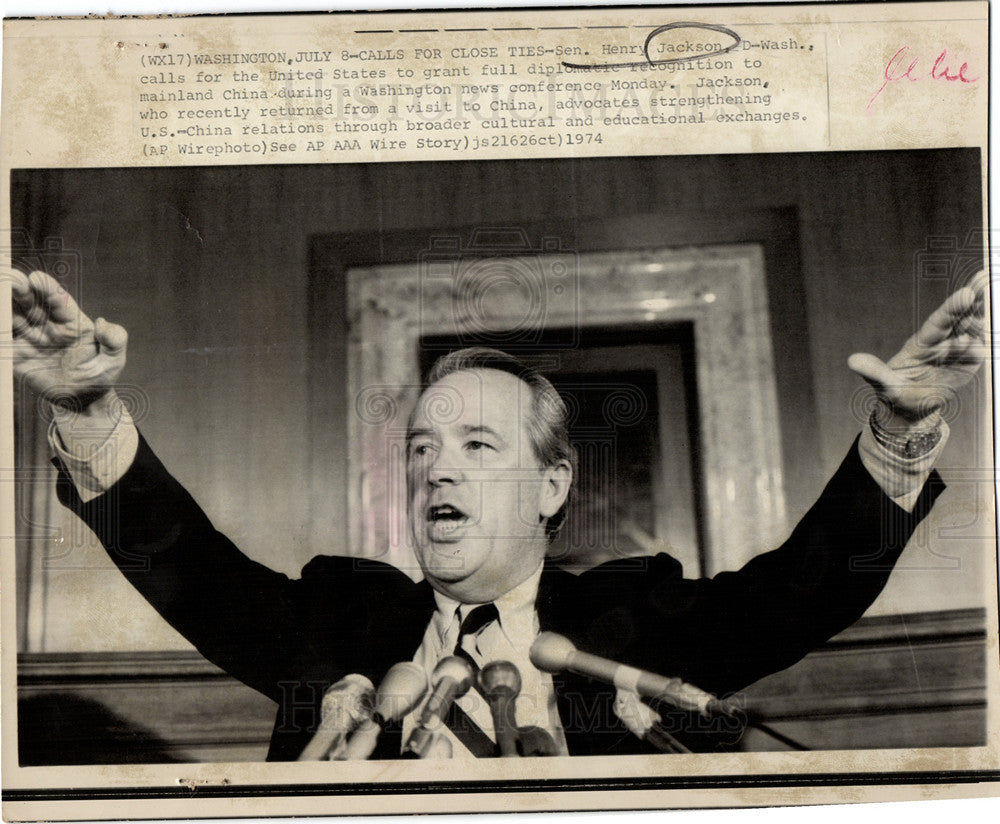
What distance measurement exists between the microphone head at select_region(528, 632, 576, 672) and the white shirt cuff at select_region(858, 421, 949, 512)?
3.98 ft

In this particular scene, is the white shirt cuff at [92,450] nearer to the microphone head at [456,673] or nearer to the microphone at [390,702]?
the microphone at [390,702]

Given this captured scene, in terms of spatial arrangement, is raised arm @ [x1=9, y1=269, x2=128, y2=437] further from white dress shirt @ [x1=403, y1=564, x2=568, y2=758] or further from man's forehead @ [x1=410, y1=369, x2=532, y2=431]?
white dress shirt @ [x1=403, y1=564, x2=568, y2=758]

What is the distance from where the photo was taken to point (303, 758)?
9.96 ft

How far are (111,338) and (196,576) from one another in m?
0.88

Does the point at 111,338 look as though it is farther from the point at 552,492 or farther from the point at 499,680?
the point at 499,680

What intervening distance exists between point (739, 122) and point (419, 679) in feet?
7.36

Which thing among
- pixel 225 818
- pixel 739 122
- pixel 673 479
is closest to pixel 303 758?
pixel 225 818

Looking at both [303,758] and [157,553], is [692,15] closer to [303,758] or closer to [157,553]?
[157,553]

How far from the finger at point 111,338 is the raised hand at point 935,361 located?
8.30 ft

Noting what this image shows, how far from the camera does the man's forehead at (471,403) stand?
121 inches

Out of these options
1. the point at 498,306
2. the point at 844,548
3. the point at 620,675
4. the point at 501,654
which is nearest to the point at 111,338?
the point at 498,306

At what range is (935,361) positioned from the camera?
314 cm
